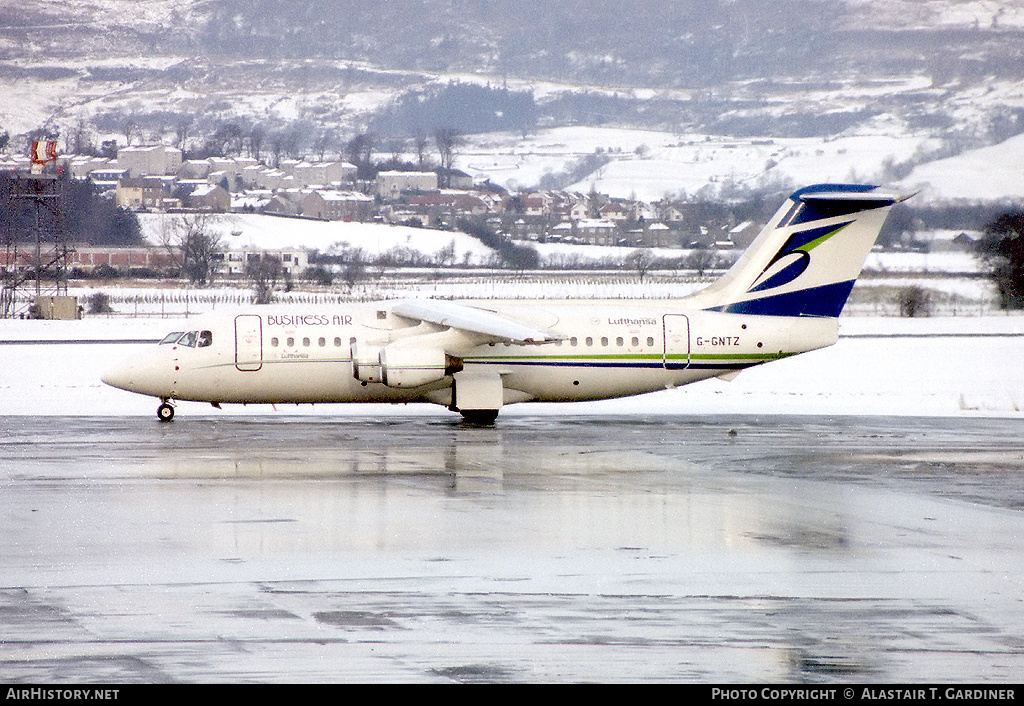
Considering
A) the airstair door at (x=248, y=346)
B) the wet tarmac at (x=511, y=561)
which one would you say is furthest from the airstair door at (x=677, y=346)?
the airstair door at (x=248, y=346)

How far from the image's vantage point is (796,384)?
39.0m

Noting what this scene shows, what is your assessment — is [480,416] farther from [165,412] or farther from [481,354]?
[165,412]

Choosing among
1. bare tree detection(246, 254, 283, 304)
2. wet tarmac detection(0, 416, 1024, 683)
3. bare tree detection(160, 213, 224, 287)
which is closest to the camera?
wet tarmac detection(0, 416, 1024, 683)

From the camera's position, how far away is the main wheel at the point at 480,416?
96.0 feet

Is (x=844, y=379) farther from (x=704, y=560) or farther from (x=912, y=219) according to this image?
(x=912, y=219)

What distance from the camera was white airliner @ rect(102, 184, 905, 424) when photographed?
95.2ft

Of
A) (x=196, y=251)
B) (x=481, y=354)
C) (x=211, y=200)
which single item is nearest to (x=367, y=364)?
(x=481, y=354)

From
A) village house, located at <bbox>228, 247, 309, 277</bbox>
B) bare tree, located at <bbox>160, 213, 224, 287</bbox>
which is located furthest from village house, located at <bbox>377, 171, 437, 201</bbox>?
village house, located at <bbox>228, 247, 309, 277</bbox>

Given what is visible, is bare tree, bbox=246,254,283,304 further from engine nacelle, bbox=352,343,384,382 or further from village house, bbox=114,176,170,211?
village house, bbox=114,176,170,211

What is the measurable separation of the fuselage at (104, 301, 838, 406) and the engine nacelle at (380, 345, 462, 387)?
2.24ft

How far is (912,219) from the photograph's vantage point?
241 feet

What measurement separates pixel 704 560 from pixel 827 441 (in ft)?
39.1

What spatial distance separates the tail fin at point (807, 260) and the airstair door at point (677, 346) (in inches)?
47.5

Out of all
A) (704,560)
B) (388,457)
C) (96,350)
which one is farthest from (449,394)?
(96,350)
